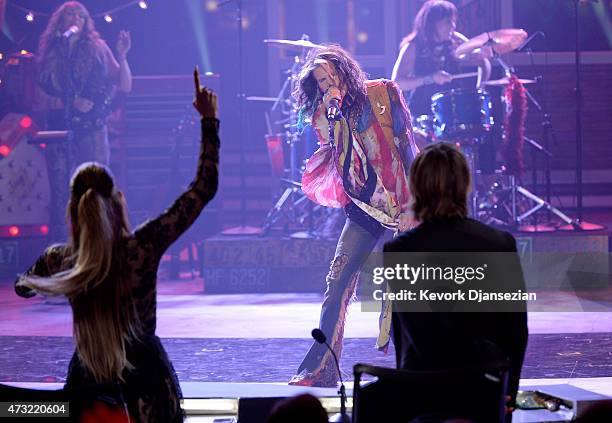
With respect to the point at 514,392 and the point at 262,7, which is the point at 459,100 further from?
the point at 514,392

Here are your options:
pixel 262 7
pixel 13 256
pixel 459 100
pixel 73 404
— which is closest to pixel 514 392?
pixel 73 404

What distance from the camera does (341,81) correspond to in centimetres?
538

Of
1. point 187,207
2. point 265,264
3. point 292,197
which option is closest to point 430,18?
point 292,197

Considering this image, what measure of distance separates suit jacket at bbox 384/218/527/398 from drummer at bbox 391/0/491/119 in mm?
7517

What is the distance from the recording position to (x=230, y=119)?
13602mm

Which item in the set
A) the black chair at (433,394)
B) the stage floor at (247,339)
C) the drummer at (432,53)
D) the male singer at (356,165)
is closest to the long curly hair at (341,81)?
the male singer at (356,165)

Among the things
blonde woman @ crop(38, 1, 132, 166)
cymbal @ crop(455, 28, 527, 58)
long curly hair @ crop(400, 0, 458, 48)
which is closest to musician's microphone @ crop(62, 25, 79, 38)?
blonde woman @ crop(38, 1, 132, 166)

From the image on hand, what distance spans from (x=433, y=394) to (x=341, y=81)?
9.13 feet

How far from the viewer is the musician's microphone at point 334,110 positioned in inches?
212

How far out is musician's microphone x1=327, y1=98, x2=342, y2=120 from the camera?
5.38m

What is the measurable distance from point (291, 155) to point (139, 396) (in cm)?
781

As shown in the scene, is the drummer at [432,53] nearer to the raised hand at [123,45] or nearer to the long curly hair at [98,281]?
the raised hand at [123,45]

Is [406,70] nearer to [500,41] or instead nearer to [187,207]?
[500,41]

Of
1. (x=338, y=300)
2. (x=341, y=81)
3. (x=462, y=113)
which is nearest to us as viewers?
(x=341, y=81)
